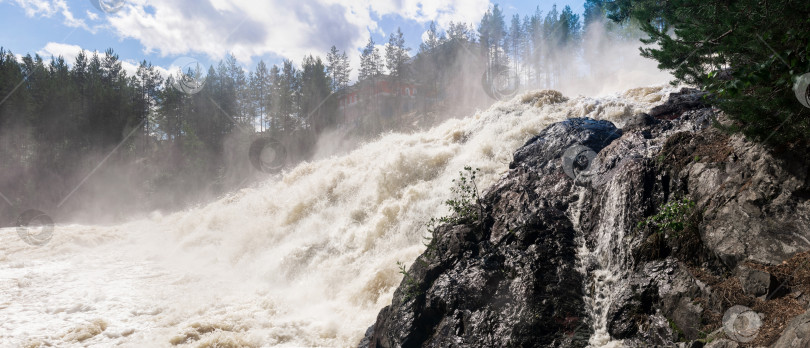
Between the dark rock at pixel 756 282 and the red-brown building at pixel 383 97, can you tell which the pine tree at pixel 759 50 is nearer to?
the dark rock at pixel 756 282

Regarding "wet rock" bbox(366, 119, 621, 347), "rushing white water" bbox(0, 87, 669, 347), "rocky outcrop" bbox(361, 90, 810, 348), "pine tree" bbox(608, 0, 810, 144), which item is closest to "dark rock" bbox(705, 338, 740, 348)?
"rocky outcrop" bbox(361, 90, 810, 348)

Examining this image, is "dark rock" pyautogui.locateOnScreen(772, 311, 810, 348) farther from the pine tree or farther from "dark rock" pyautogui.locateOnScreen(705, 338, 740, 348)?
the pine tree

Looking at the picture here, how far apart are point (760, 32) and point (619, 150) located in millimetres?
3944

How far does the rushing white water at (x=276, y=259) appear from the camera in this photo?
9.60m

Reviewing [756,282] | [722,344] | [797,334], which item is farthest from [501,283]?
[797,334]

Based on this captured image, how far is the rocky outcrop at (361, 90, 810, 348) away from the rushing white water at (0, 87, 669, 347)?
2.45 metres

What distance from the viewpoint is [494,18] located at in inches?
2304

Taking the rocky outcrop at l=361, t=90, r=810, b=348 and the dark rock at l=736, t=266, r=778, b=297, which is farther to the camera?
the rocky outcrop at l=361, t=90, r=810, b=348

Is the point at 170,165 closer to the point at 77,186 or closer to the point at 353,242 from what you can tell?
the point at 77,186

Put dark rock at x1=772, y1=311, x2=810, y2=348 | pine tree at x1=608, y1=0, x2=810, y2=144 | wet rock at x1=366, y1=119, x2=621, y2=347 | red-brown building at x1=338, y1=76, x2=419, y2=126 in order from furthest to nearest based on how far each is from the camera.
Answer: red-brown building at x1=338, y1=76, x2=419, y2=126 → wet rock at x1=366, y1=119, x2=621, y2=347 → pine tree at x1=608, y1=0, x2=810, y2=144 → dark rock at x1=772, y1=311, x2=810, y2=348

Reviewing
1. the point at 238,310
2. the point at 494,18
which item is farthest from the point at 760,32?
the point at 494,18

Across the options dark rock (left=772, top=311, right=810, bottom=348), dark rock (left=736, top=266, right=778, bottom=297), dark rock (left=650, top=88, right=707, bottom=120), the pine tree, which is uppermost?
dark rock (left=650, top=88, right=707, bottom=120)

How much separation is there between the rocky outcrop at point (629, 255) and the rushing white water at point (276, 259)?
8.04 ft

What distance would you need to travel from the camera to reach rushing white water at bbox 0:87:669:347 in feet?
31.5
